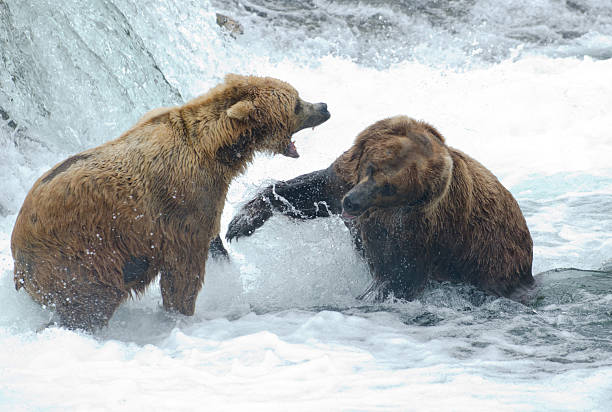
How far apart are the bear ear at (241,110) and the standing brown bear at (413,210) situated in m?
0.81

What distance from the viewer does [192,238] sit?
4438 millimetres

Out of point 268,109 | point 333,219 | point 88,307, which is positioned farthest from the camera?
point 333,219

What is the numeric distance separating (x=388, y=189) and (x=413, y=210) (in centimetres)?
39

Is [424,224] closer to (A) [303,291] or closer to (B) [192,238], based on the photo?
(A) [303,291]

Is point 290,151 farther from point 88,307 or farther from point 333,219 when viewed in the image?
point 88,307

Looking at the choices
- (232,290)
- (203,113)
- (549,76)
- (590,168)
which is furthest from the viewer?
(549,76)

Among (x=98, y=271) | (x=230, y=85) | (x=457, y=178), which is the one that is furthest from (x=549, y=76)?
(x=98, y=271)

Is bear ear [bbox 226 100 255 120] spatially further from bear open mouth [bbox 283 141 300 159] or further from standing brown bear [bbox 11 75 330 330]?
bear open mouth [bbox 283 141 300 159]

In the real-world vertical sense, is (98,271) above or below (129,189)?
below

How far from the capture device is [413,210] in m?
4.98

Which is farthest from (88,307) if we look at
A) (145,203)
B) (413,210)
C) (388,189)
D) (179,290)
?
(413,210)

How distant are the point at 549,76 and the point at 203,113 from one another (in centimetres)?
1029

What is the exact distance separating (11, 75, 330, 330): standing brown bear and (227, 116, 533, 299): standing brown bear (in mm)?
607

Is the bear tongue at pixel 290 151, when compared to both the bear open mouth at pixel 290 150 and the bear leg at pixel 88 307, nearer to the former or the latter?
the bear open mouth at pixel 290 150
